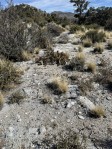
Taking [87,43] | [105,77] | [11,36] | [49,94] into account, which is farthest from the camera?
[87,43]

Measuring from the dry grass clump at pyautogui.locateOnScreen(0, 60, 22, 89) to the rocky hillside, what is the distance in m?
0.21

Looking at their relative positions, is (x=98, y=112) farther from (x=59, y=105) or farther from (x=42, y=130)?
(x=42, y=130)

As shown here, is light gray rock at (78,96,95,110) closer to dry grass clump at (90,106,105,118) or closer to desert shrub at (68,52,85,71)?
dry grass clump at (90,106,105,118)

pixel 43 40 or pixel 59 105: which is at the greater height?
pixel 43 40

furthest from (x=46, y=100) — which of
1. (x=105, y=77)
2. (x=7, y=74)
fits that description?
(x=105, y=77)

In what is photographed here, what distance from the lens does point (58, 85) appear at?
1093 cm

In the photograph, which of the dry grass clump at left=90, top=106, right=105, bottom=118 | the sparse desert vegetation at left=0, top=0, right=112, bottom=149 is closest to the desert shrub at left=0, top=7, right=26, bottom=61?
the sparse desert vegetation at left=0, top=0, right=112, bottom=149

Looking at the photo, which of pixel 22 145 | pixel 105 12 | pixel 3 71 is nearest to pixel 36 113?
pixel 22 145

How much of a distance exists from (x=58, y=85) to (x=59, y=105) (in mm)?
936

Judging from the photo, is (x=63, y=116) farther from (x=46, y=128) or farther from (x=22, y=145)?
(x=22, y=145)

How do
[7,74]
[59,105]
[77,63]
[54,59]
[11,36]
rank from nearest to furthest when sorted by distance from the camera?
[59,105]
[7,74]
[77,63]
[54,59]
[11,36]

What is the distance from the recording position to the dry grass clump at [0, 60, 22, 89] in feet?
36.4

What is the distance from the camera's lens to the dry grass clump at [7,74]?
11.1 m

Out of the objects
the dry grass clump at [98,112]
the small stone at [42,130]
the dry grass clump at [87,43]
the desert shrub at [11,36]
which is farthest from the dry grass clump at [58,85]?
the dry grass clump at [87,43]
